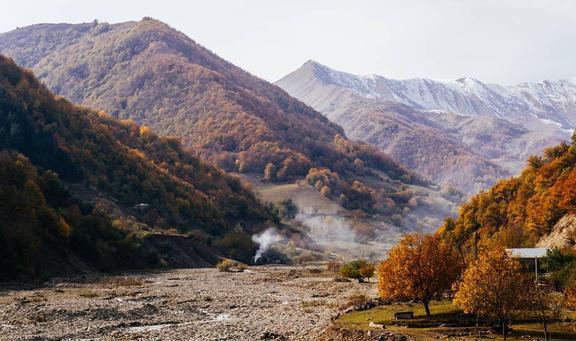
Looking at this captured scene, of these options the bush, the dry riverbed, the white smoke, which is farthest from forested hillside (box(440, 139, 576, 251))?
the white smoke

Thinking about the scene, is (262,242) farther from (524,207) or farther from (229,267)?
(524,207)

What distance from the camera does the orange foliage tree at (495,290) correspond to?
4044 cm

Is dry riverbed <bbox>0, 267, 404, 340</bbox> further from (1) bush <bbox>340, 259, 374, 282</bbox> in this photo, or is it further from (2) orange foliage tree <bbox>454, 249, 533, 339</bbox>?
(1) bush <bbox>340, 259, 374, 282</bbox>

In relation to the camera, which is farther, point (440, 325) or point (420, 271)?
point (420, 271)

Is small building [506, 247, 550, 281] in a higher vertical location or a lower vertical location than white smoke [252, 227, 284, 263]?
higher

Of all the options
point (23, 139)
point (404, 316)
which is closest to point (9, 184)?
point (23, 139)

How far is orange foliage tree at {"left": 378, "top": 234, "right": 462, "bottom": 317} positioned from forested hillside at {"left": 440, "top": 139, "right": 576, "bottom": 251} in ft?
147

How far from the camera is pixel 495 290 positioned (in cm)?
4062

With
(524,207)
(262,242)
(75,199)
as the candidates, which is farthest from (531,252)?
(262,242)

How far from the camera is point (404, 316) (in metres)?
51.9

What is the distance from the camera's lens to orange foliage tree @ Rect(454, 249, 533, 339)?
40.4m

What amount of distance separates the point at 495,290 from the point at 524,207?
3087 inches

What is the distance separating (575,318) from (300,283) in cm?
6385

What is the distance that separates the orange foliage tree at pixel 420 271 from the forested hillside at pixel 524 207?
147 feet
